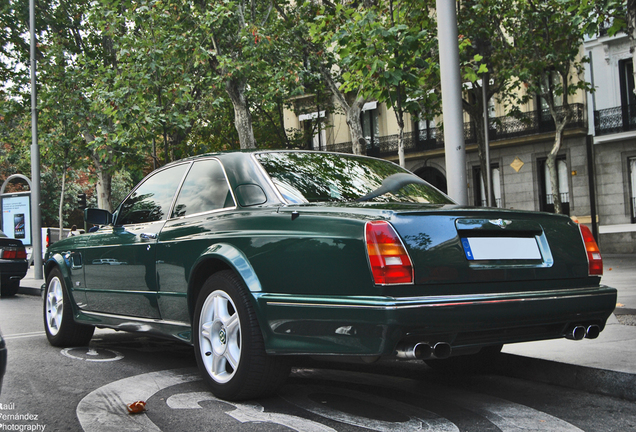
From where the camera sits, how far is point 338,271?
3.39 meters

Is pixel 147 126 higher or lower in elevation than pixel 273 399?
higher

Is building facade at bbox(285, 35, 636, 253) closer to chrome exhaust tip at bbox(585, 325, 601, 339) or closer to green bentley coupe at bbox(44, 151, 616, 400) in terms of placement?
green bentley coupe at bbox(44, 151, 616, 400)

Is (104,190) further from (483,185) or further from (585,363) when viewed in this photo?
(585,363)

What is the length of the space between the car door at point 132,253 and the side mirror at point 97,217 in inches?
3.2

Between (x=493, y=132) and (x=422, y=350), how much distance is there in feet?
93.5

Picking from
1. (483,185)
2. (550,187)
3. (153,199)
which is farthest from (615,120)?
(153,199)

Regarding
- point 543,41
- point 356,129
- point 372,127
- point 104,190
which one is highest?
point 543,41

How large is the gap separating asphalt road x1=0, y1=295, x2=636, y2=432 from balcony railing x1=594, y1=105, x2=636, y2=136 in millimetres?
24620

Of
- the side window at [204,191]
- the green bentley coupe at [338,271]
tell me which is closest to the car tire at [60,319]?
the green bentley coupe at [338,271]

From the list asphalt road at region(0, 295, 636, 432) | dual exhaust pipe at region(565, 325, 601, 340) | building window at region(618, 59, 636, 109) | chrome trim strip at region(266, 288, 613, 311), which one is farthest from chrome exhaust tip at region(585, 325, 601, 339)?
building window at region(618, 59, 636, 109)

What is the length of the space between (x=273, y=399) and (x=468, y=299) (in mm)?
1443

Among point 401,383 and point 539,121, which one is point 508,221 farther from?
point 539,121

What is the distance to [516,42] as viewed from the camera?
22.4 metres

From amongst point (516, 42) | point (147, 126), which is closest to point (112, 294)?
point (147, 126)
